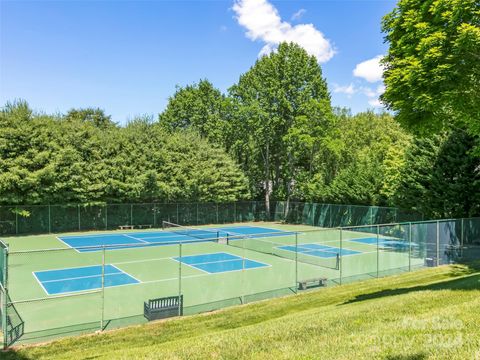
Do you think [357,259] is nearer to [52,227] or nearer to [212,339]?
[212,339]

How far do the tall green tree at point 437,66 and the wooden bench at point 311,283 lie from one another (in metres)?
7.13

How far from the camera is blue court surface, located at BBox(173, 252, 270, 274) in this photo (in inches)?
822

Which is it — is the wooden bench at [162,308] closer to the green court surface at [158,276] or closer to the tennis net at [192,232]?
the green court surface at [158,276]

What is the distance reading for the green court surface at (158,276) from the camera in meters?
12.7

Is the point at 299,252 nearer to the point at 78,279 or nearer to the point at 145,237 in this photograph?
the point at 78,279

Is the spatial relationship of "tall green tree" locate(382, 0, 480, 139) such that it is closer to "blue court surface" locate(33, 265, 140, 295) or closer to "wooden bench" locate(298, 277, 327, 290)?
"wooden bench" locate(298, 277, 327, 290)

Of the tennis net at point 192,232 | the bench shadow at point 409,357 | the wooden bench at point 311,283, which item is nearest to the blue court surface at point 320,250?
the wooden bench at point 311,283

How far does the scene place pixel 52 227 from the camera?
34.8m

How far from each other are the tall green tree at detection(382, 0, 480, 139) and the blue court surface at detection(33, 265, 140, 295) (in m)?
13.6

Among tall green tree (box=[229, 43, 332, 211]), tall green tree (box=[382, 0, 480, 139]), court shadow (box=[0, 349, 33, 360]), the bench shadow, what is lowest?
court shadow (box=[0, 349, 33, 360])

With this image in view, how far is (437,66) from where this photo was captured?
1366cm

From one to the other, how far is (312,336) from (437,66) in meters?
10.8

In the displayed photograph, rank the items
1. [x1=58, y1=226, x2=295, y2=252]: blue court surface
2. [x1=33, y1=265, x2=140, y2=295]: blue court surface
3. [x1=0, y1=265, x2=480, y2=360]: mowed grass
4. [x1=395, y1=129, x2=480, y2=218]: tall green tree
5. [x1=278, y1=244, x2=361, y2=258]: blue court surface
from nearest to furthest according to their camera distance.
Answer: [x1=0, y1=265, x2=480, y2=360]: mowed grass → [x1=33, y1=265, x2=140, y2=295]: blue court surface → [x1=278, y1=244, x2=361, y2=258]: blue court surface → [x1=395, y1=129, x2=480, y2=218]: tall green tree → [x1=58, y1=226, x2=295, y2=252]: blue court surface

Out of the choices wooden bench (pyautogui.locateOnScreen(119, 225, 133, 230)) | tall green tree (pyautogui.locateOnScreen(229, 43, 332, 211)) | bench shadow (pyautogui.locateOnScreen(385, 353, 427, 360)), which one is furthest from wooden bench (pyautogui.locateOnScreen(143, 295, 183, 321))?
tall green tree (pyautogui.locateOnScreen(229, 43, 332, 211))
